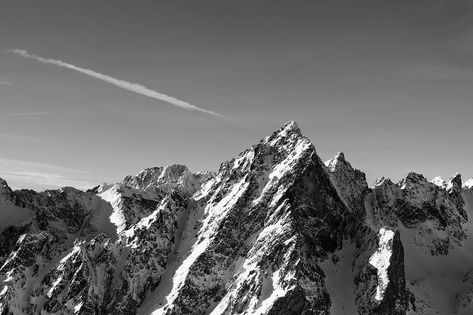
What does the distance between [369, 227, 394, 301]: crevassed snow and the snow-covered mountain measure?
38 centimetres

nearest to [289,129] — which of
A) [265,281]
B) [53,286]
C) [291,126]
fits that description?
[291,126]

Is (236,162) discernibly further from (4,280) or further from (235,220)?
(4,280)

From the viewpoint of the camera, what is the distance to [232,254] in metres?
157

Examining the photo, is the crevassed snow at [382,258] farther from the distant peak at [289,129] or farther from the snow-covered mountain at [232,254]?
the distant peak at [289,129]

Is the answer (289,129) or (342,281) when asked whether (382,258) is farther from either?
(289,129)

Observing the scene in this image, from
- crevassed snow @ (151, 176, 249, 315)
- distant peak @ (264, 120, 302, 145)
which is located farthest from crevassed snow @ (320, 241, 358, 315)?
distant peak @ (264, 120, 302, 145)

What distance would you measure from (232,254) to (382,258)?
50.1 metres

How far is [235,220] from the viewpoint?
163625 mm

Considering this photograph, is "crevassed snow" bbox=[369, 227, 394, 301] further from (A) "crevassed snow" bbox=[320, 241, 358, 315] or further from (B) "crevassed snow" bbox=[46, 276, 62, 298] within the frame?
(B) "crevassed snow" bbox=[46, 276, 62, 298]

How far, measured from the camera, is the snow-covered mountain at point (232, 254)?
145375 millimetres

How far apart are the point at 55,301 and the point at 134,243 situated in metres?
30.8

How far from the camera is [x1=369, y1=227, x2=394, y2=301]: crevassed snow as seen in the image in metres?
149

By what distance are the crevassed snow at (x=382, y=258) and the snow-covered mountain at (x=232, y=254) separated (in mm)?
379

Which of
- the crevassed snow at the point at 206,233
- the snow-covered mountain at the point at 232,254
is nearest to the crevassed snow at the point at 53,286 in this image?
the snow-covered mountain at the point at 232,254
